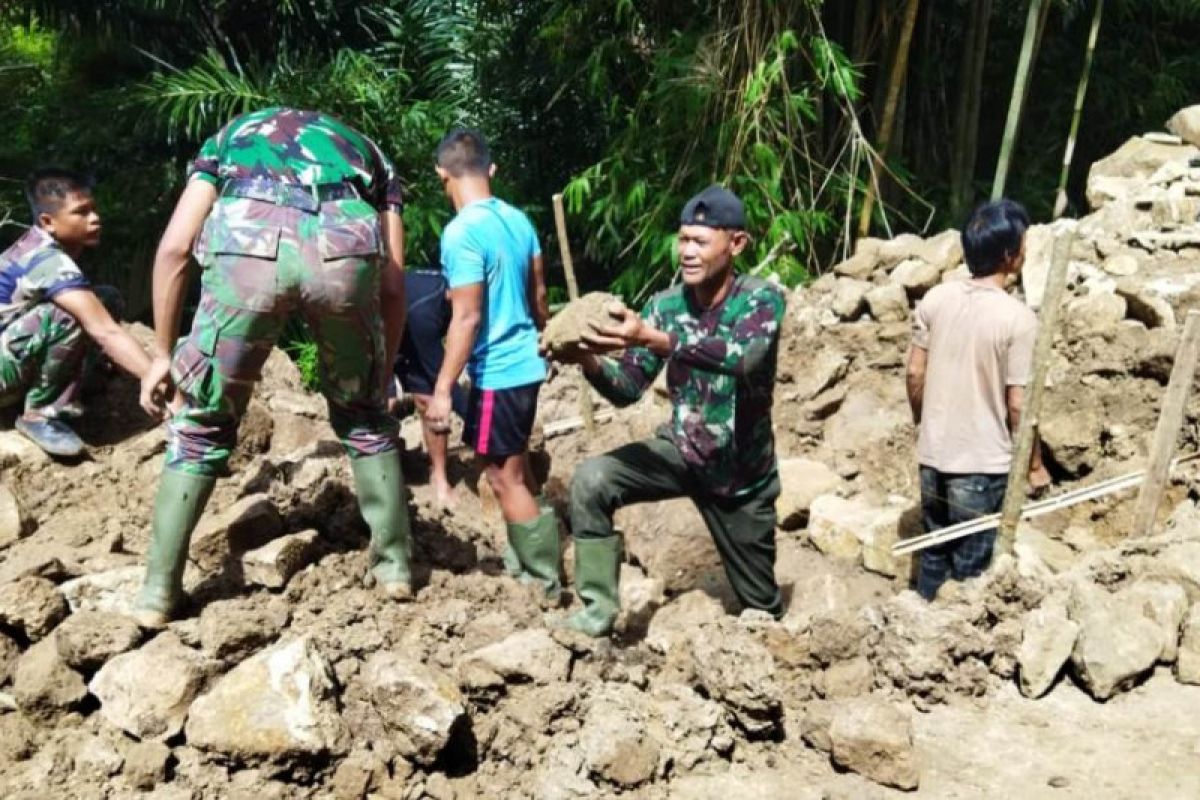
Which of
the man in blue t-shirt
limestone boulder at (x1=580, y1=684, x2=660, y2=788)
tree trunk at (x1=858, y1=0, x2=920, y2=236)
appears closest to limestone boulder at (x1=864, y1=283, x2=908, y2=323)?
tree trunk at (x1=858, y1=0, x2=920, y2=236)

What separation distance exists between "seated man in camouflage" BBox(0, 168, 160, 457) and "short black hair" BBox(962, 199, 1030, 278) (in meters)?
2.91

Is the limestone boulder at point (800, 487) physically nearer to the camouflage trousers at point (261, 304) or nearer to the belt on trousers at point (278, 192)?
the camouflage trousers at point (261, 304)

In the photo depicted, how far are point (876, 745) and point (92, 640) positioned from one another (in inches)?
79.5

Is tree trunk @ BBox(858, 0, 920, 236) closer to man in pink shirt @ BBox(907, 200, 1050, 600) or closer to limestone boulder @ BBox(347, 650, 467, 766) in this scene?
man in pink shirt @ BBox(907, 200, 1050, 600)

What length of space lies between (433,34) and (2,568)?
22.0 feet

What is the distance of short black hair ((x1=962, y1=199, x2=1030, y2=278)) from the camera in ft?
12.9

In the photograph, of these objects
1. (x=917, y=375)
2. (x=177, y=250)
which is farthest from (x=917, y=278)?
(x=177, y=250)

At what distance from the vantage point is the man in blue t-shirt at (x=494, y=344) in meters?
4.22

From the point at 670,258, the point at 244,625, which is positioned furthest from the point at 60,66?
the point at 244,625

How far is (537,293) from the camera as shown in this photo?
15.0 ft

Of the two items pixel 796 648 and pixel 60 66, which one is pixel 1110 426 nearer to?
pixel 796 648

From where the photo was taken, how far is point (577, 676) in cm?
329

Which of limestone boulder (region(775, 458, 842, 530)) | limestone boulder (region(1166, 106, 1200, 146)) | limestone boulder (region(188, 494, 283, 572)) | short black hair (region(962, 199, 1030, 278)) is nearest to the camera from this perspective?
limestone boulder (region(188, 494, 283, 572))

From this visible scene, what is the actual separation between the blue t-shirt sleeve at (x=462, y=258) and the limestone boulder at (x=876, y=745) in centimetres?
193
